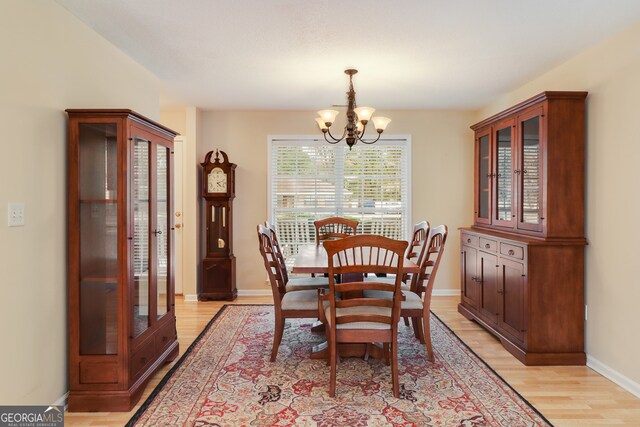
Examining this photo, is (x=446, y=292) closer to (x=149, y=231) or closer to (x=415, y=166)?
(x=415, y=166)

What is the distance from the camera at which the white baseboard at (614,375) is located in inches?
104

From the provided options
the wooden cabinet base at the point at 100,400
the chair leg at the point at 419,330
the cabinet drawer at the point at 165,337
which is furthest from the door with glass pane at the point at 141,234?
the chair leg at the point at 419,330

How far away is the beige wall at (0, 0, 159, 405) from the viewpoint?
2031 millimetres

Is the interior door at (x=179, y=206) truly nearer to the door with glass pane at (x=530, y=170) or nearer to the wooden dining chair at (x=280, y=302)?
the wooden dining chair at (x=280, y=302)

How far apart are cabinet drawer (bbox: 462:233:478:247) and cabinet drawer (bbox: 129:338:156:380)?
302cm

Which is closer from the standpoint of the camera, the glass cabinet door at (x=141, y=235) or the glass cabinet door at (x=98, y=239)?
the glass cabinet door at (x=98, y=239)

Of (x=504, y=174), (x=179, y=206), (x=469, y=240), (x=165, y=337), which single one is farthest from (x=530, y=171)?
(x=179, y=206)

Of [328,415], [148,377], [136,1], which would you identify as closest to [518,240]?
[328,415]

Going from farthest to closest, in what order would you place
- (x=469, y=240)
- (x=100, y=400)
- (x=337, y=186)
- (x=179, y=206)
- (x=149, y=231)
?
(x=337, y=186) → (x=179, y=206) → (x=469, y=240) → (x=149, y=231) → (x=100, y=400)

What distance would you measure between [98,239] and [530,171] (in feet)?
10.6

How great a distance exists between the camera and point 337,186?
17.6ft

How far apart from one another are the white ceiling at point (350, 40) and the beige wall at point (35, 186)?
38 centimetres

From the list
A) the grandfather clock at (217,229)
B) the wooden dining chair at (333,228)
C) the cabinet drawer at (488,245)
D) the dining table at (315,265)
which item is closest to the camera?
the dining table at (315,265)

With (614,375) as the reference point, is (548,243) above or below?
above
